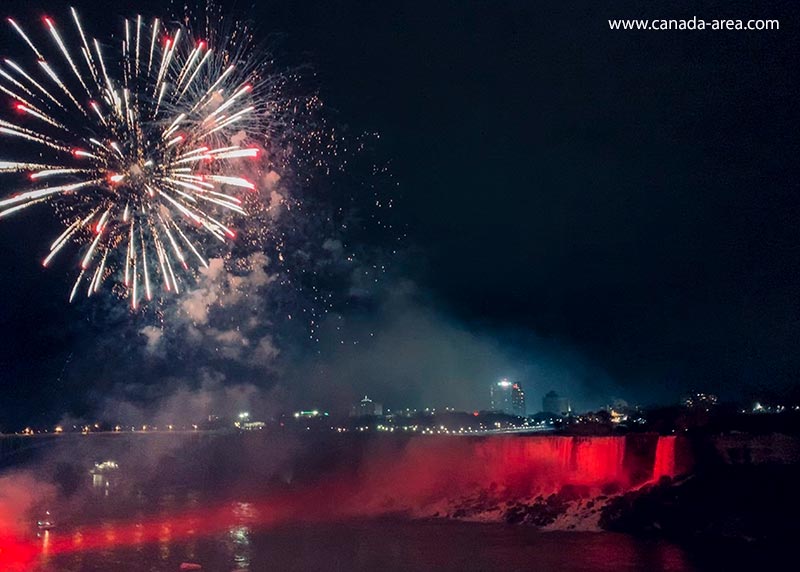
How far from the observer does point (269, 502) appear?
6525 cm

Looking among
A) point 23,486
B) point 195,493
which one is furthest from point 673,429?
point 23,486

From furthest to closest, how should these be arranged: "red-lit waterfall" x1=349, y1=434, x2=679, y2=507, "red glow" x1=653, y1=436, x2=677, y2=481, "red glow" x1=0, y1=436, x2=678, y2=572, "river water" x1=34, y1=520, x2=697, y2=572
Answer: "red-lit waterfall" x1=349, y1=434, x2=679, y2=507
"red glow" x1=653, y1=436, x2=677, y2=481
"red glow" x1=0, y1=436, x2=678, y2=572
"river water" x1=34, y1=520, x2=697, y2=572

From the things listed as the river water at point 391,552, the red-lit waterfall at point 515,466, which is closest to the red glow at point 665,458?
the red-lit waterfall at point 515,466

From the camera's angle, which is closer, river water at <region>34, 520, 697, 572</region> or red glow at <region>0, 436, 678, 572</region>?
river water at <region>34, 520, 697, 572</region>

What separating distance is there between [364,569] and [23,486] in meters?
48.2

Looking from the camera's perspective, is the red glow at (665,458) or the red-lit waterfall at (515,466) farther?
the red-lit waterfall at (515,466)

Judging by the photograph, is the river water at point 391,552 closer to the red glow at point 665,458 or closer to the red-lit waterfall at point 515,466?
the red-lit waterfall at point 515,466

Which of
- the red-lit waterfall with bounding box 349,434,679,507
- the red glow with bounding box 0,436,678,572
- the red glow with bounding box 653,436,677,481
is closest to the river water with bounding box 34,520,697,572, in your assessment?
the red glow with bounding box 0,436,678,572

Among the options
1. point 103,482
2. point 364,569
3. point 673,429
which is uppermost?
point 673,429

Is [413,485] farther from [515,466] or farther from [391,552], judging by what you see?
[391,552]

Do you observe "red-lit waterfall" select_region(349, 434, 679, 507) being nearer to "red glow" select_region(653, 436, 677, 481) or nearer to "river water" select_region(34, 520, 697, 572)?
"red glow" select_region(653, 436, 677, 481)

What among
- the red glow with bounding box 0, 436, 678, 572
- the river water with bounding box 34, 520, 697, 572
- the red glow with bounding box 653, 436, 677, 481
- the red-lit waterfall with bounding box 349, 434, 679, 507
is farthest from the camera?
the red-lit waterfall with bounding box 349, 434, 679, 507

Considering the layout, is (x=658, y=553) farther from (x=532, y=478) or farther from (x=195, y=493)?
(x=195, y=493)

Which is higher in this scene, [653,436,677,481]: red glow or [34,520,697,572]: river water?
[653,436,677,481]: red glow
